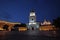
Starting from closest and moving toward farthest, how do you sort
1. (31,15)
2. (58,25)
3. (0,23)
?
(58,25) → (0,23) → (31,15)

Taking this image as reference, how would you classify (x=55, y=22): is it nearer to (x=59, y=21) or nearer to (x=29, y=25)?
(x=59, y=21)

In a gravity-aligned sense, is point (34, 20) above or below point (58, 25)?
above

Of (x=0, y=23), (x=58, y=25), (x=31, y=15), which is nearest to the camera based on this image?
(x=58, y=25)

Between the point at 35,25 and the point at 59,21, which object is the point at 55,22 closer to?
the point at 59,21

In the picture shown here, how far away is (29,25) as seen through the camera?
10038 centimetres

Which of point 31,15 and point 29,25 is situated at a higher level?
point 31,15

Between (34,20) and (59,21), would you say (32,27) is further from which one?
(59,21)

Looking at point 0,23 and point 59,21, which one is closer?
point 59,21

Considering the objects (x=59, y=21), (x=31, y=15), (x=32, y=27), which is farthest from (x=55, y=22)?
(x=31, y=15)

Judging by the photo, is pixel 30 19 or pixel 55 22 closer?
pixel 55 22

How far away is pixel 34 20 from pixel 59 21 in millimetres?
36039

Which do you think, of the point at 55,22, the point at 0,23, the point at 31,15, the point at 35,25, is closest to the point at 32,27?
the point at 35,25

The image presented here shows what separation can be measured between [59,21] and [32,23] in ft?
118

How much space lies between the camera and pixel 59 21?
65938mm
